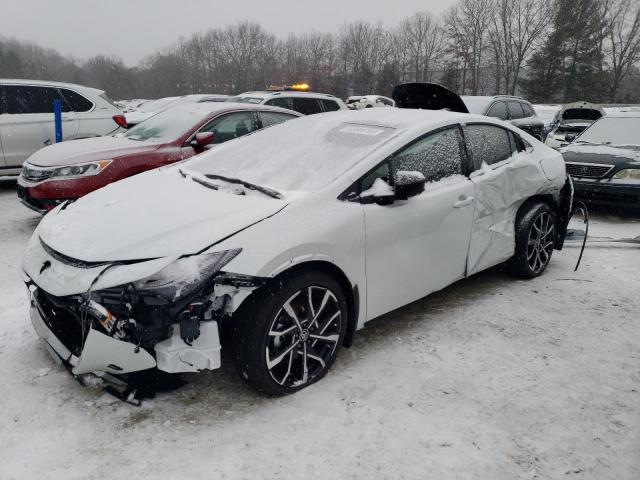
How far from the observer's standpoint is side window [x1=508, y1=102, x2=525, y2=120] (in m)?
11.6

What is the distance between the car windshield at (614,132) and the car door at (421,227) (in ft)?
17.3

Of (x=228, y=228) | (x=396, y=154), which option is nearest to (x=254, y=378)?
(x=228, y=228)

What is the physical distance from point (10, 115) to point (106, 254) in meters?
6.78

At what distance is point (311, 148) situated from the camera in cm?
344

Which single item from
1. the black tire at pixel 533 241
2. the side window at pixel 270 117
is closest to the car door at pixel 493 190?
the black tire at pixel 533 241

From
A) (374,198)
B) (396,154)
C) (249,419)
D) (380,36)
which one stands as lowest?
(249,419)

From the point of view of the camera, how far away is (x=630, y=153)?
23.4 ft

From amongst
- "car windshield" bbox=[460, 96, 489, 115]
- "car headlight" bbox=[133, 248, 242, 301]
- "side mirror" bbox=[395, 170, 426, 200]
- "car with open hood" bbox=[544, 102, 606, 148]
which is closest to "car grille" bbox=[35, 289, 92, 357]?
"car headlight" bbox=[133, 248, 242, 301]

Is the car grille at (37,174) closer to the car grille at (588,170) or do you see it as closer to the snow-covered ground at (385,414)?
the snow-covered ground at (385,414)

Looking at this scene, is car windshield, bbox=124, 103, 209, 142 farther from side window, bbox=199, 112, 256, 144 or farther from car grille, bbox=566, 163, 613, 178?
car grille, bbox=566, 163, 613, 178

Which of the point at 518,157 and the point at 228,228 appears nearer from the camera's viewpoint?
the point at 228,228

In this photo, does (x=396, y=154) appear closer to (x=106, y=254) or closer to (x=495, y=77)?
(x=106, y=254)

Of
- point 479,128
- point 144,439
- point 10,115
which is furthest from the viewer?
point 10,115

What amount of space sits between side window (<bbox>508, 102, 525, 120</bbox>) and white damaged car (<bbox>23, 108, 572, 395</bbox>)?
324 inches
